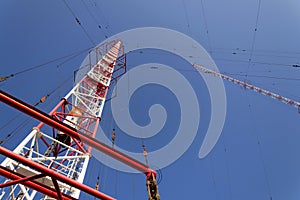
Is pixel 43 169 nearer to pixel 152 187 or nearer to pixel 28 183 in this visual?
pixel 28 183

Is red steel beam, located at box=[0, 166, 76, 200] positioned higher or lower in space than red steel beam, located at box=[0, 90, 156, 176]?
lower

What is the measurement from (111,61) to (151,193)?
1720 centimetres

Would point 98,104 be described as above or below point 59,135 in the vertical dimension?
above

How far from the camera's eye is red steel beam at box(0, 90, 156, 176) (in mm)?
7137

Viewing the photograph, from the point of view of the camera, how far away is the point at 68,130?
7715 mm

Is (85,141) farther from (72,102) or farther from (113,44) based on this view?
(113,44)

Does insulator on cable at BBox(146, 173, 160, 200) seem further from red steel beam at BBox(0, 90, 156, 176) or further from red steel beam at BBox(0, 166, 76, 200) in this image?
red steel beam at BBox(0, 166, 76, 200)

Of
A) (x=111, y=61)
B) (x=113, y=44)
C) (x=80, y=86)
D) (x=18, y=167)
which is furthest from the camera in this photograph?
(x=113, y=44)

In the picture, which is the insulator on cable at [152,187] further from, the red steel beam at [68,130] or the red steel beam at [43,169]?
the red steel beam at [43,169]

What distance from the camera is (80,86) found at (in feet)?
55.3

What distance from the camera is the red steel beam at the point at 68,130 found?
7.14 metres

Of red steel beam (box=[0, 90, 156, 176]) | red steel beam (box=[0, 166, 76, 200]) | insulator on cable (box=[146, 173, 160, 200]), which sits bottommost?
red steel beam (box=[0, 166, 76, 200])

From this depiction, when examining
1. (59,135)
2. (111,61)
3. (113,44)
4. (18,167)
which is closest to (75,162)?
(59,135)

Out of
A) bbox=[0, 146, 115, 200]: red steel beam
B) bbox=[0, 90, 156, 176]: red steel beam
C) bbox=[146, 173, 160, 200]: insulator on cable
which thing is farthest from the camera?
bbox=[0, 90, 156, 176]: red steel beam
